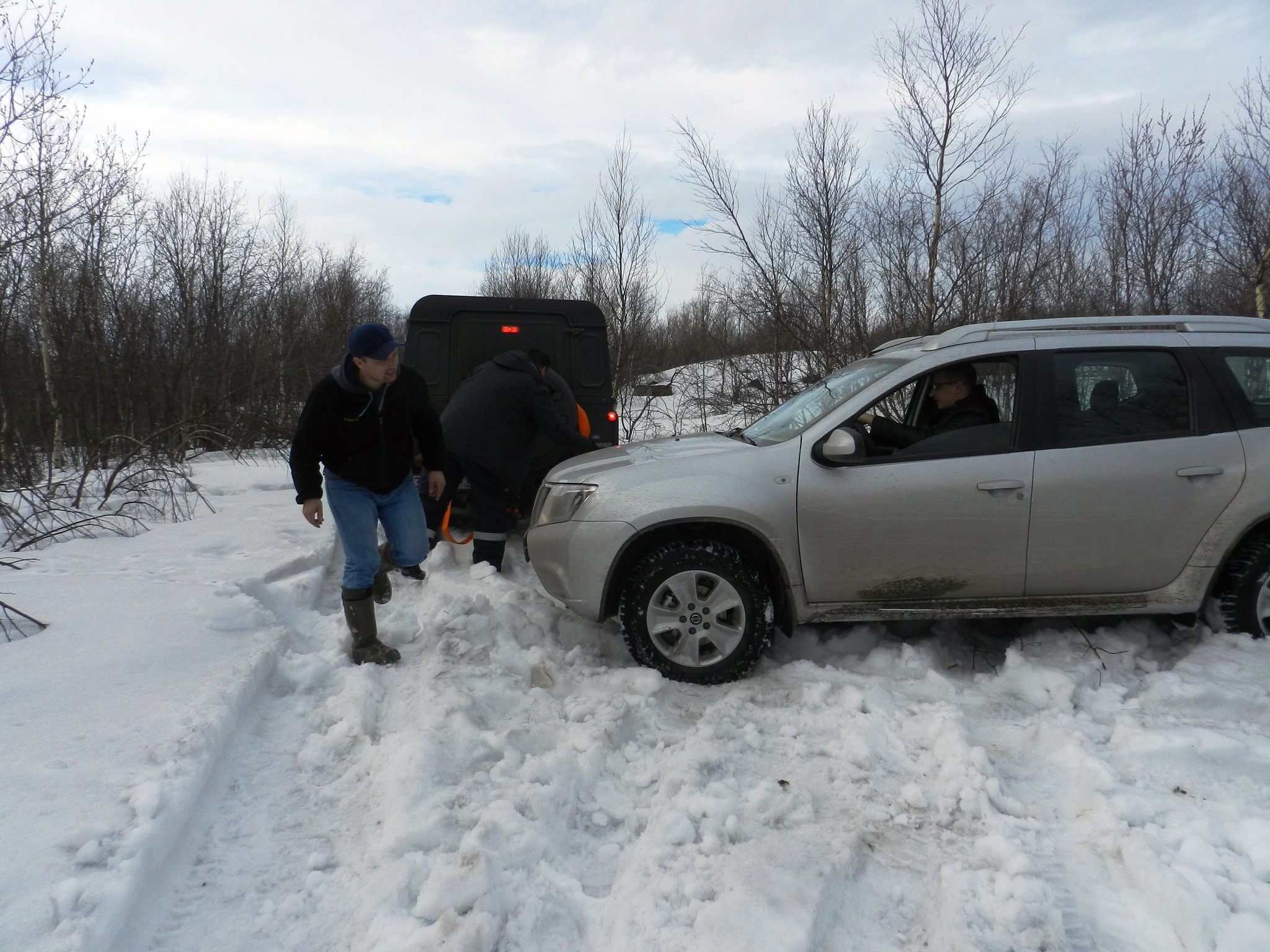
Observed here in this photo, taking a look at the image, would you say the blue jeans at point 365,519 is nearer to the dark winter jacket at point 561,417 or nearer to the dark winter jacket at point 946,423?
the dark winter jacket at point 561,417

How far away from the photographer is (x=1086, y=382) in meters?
3.96

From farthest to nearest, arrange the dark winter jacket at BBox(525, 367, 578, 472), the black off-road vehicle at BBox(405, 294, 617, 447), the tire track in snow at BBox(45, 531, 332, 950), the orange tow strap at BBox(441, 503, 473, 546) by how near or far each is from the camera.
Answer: the black off-road vehicle at BBox(405, 294, 617, 447)
the dark winter jacket at BBox(525, 367, 578, 472)
the orange tow strap at BBox(441, 503, 473, 546)
the tire track in snow at BBox(45, 531, 332, 950)

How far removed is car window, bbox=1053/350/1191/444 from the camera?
12.7ft

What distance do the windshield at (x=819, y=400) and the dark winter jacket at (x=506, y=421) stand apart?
1507mm

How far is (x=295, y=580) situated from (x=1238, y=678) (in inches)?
216

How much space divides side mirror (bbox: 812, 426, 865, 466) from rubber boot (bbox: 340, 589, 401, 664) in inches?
98.6

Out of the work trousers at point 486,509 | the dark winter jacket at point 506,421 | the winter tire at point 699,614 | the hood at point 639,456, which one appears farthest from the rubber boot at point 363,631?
the dark winter jacket at point 506,421

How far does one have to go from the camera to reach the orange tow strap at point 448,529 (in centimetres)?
618

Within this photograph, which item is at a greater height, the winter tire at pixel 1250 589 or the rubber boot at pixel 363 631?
the winter tire at pixel 1250 589

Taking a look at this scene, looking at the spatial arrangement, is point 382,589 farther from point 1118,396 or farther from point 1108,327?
point 1108,327

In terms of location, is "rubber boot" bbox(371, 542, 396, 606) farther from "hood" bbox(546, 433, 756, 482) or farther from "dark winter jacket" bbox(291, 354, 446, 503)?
"hood" bbox(546, 433, 756, 482)

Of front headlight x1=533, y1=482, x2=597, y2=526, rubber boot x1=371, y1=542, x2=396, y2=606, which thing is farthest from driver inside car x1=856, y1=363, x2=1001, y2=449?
rubber boot x1=371, y1=542, x2=396, y2=606

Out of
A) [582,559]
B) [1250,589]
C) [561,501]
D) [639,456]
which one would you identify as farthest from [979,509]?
[561,501]

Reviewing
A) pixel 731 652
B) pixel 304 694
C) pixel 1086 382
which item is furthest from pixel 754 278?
pixel 304 694
